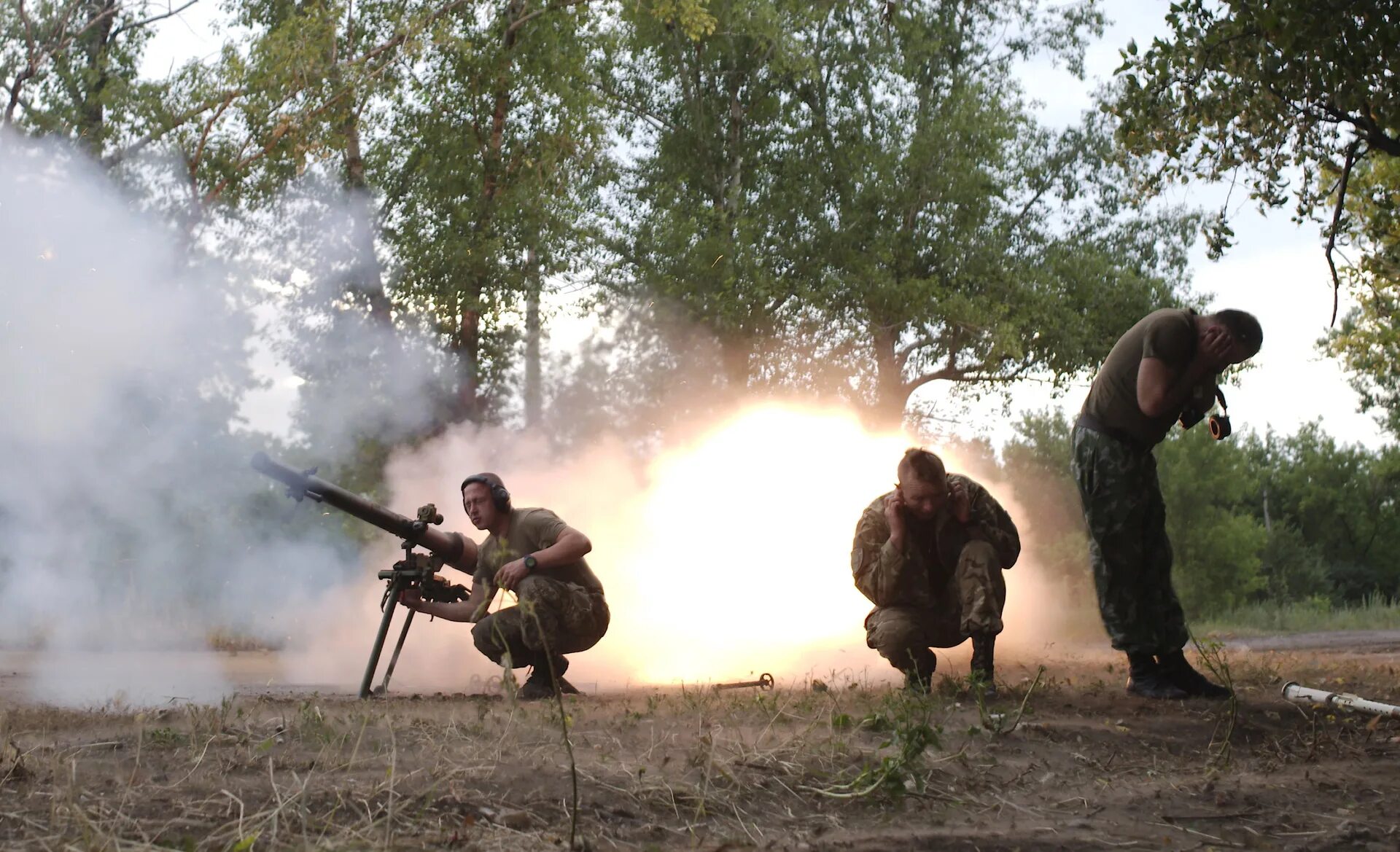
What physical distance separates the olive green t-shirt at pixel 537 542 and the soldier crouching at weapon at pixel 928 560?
5.23ft

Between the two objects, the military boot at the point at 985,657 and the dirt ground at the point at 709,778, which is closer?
the dirt ground at the point at 709,778

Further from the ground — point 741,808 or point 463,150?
point 463,150

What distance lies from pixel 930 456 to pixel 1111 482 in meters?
0.91

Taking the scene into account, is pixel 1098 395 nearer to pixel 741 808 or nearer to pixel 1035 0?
pixel 741 808

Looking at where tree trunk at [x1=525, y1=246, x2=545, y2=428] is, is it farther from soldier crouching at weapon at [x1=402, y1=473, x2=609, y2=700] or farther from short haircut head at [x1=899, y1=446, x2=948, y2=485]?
short haircut head at [x1=899, y1=446, x2=948, y2=485]

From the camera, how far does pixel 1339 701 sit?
19.3 ft

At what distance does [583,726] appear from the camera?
207 inches

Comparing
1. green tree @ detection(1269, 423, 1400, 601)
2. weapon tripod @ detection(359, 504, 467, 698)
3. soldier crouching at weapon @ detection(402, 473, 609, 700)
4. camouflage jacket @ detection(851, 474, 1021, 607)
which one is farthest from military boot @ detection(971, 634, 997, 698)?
green tree @ detection(1269, 423, 1400, 601)

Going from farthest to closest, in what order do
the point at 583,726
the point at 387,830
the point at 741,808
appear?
the point at 583,726 < the point at 741,808 < the point at 387,830

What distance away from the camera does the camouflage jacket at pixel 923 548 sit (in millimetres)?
6602

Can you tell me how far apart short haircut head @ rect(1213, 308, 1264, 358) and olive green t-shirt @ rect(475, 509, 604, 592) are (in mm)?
3534

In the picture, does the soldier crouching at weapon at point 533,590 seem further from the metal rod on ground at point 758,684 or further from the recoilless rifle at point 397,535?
the metal rod on ground at point 758,684

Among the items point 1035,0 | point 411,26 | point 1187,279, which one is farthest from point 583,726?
point 1035,0

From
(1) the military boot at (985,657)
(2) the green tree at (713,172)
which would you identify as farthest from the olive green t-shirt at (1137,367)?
(2) the green tree at (713,172)
